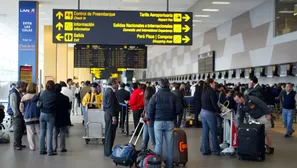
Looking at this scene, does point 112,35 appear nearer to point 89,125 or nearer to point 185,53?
point 89,125

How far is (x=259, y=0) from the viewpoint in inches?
663

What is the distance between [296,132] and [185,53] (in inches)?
732

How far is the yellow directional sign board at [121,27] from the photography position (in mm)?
11578

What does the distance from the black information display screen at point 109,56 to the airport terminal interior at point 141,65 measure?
0.13 feet

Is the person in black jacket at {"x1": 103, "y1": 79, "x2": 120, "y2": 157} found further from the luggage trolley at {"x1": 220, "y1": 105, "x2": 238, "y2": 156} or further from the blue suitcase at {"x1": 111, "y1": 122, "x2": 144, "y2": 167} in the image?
the luggage trolley at {"x1": 220, "y1": 105, "x2": 238, "y2": 156}

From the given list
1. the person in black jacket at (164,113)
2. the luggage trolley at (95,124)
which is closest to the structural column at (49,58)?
the luggage trolley at (95,124)

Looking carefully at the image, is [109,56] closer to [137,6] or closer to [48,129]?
[137,6]

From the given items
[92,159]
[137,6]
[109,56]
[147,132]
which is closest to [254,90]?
[147,132]

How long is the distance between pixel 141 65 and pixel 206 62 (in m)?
10.5

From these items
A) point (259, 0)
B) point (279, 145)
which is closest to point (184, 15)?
point (279, 145)

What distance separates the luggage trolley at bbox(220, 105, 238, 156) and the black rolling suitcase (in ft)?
1.55

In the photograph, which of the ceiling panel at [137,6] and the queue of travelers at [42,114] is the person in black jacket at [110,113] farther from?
the ceiling panel at [137,6]

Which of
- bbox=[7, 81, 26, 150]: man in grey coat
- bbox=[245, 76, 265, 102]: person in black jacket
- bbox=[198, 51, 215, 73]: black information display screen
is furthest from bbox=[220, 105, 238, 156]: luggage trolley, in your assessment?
bbox=[198, 51, 215, 73]: black information display screen

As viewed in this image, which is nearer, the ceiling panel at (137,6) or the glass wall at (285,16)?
the glass wall at (285,16)
